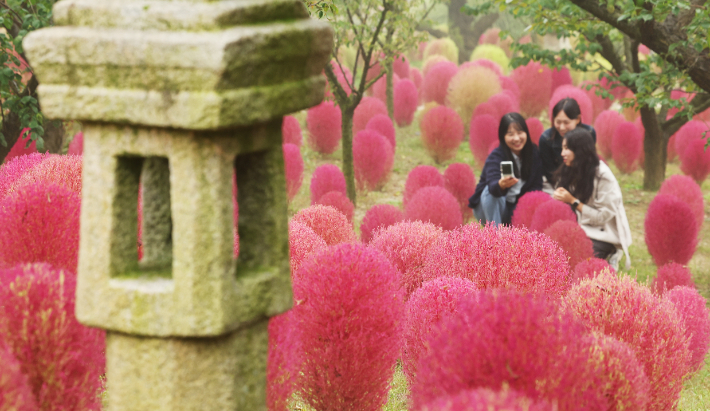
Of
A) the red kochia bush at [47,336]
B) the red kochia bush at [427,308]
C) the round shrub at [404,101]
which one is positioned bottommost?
the round shrub at [404,101]

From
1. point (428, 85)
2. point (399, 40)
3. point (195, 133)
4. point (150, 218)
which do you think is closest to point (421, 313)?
point (150, 218)

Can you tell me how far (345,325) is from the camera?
114 inches

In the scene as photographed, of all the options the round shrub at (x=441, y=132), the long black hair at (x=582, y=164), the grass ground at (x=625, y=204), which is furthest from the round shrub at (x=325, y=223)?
the round shrub at (x=441, y=132)

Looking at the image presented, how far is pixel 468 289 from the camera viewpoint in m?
3.45

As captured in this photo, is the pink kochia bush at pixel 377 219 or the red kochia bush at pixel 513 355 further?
the pink kochia bush at pixel 377 219

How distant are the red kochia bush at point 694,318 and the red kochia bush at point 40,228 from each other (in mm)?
3895

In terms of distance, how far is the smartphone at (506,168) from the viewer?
602 centimetres

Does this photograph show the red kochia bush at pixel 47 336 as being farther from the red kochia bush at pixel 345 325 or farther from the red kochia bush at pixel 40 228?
A: the red kochia bush at pixel 345 325

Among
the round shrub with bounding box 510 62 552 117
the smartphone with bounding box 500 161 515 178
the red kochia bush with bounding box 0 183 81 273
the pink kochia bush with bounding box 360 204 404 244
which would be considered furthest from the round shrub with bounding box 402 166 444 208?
the round shrub with bounding box 510 62 552 117

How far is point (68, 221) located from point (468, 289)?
209 centimetres

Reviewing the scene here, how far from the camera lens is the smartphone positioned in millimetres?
6023

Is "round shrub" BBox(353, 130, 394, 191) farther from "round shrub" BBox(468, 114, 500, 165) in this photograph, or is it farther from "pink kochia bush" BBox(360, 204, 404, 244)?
"pink kochia bush" BBox(360, 204, 404, 244)

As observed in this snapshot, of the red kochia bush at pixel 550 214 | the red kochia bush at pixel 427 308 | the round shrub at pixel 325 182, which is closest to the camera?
the red kochia bush at pixel 427 308

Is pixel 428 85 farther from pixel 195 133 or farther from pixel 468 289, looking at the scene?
pixel 195 133
